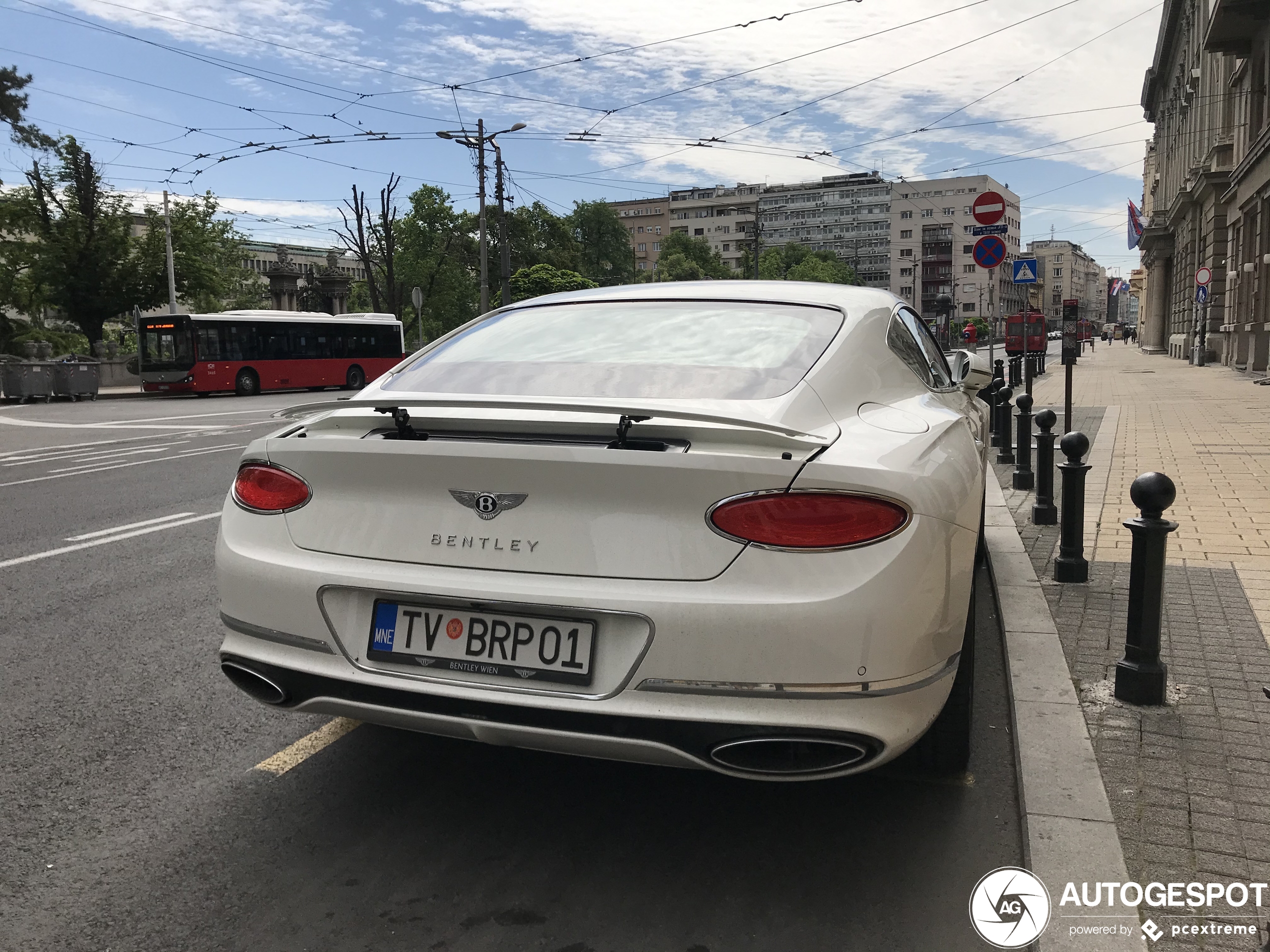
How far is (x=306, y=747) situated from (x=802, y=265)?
407ft

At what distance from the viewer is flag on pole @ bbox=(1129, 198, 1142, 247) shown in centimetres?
5966

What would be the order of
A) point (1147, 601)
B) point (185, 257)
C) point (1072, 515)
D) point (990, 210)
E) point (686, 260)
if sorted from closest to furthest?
point (1147, 601) < point (1072, 515) < point (990, 210) < point (185, 257) < point (686, 260)

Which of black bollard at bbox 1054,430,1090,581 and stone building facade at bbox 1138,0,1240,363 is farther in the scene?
stone building facade at bbox 1138,0,1240,363

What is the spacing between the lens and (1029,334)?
29.6 metres

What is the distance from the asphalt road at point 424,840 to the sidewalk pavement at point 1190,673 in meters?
0.37

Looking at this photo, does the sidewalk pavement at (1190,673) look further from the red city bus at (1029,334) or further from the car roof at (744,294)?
the red city bus at (1029,334)

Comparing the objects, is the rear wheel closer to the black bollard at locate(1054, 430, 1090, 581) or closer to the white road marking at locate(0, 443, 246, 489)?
the black bollard at locate(1054, 430, 1090, 581)

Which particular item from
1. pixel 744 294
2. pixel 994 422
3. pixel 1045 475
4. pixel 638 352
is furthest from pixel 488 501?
pixel 994 422

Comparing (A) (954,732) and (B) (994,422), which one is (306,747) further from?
(B) (994,422)

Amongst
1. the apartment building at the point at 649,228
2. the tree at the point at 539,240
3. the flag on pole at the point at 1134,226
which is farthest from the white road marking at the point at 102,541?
the apartment building at the point at 649,228

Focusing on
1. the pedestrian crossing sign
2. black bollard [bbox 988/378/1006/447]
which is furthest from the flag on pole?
black bollard [bbox 988/378/1006/447]

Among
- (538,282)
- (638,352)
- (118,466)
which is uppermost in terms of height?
(538,282)

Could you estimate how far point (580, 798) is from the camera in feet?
10.4

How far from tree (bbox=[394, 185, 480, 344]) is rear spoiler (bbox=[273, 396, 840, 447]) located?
67859 millimetres
